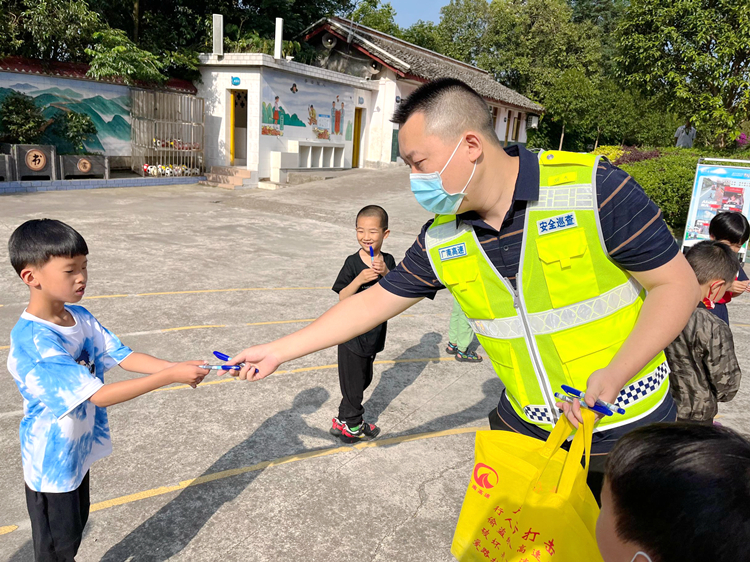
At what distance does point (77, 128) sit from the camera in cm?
1513

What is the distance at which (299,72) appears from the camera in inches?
729

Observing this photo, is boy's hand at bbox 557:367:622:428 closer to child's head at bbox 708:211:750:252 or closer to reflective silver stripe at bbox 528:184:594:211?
reflective silver stripe at bbox 528:184:594:211

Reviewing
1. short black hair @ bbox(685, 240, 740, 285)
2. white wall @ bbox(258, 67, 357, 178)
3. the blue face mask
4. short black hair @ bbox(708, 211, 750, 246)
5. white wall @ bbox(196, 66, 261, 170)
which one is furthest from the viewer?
white wall @ bbox(258, 67, 357, 178)

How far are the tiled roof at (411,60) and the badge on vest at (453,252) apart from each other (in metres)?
16.2

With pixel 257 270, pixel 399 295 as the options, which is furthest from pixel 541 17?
pixel 399 295

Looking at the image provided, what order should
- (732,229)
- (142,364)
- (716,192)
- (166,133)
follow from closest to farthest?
(142,364) → (732,229) → (716,192) → (166,133)

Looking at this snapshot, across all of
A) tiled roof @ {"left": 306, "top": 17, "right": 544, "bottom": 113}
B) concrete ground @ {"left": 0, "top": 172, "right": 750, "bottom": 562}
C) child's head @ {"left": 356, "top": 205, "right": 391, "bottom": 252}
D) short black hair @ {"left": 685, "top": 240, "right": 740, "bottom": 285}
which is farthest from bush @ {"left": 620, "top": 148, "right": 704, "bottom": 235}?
child's head @ {"left": 356, "top": 205, "right": 391, "bottom": 252}

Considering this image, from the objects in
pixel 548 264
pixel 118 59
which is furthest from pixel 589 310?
pixel 118 59

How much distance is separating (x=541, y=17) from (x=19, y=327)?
38.0m

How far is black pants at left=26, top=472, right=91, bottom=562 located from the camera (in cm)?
217

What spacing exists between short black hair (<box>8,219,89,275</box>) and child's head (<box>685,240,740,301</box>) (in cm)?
308

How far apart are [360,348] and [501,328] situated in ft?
6.35

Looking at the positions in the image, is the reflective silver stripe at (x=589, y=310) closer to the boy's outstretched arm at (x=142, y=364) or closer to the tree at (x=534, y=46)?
the boy's outstretched arm at (x=142, y=364)

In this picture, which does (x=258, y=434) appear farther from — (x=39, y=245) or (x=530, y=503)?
(x=530, y=503)
